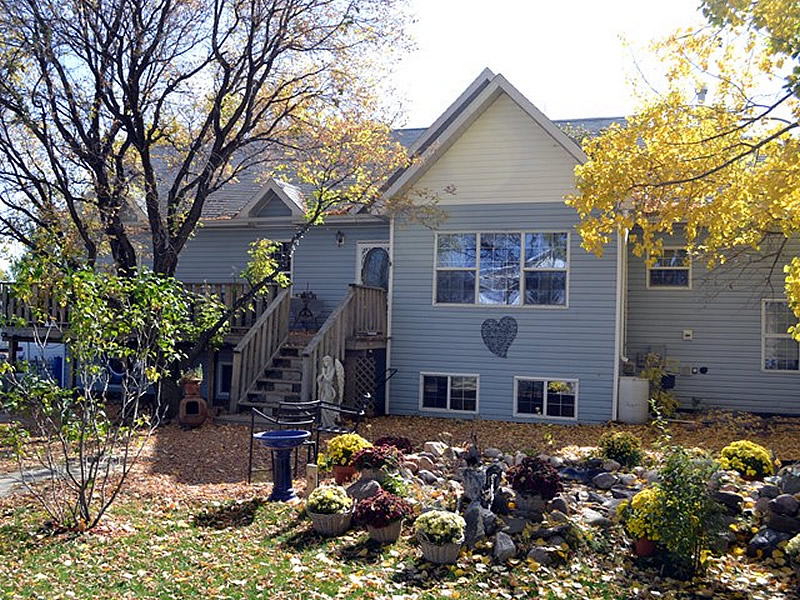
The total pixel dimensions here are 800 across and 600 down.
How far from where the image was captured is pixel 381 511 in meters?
6.39

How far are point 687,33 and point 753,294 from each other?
7717 millimetres

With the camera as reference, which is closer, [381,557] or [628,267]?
[381,557]

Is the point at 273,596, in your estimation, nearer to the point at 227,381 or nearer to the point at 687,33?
the point at 687,33

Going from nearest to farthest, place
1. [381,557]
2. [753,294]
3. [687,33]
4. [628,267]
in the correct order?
[381,557] < [687,33] < [753,294] < [628,267]

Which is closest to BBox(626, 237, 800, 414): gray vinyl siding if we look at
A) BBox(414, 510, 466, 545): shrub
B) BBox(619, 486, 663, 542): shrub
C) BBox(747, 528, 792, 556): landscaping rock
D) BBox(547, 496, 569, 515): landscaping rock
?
BBox(747, 528, 792, 556): landscaping rock

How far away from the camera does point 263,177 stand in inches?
701

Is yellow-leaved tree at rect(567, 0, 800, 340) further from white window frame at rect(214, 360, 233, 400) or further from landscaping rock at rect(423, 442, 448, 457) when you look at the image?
white window frame at rect(214, 360, 233, 400)

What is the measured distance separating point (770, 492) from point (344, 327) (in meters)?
8.38

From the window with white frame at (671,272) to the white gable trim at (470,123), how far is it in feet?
11.2

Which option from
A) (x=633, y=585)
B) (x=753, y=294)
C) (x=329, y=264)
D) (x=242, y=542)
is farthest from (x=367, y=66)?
(x=633, y=585)

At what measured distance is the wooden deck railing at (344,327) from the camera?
1276 centimetres

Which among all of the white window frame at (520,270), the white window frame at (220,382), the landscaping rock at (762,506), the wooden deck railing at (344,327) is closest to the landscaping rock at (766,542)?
the landscaping rock at (762,506)

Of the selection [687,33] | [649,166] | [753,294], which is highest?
[687,33]

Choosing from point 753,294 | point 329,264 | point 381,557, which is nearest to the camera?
point 381,557
